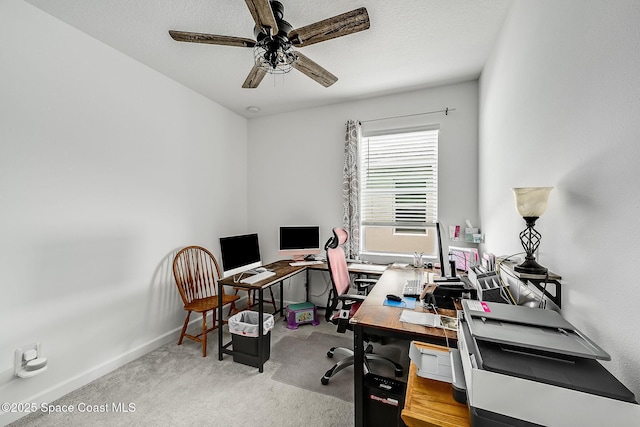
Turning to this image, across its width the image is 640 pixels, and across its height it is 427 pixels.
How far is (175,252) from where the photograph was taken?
287 cm

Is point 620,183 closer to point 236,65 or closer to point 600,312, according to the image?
point 600,312

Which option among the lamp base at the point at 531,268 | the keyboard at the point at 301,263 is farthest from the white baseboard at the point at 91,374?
the lamp base at the point at 531,268

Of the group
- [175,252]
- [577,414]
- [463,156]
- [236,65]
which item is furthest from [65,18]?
[463,156]

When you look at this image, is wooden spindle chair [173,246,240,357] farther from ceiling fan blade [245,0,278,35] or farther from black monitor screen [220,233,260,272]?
ceiling fan blade [245,0,278,35]

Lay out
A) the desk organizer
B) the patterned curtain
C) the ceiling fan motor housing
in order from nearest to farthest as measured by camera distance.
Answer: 1. the ceiling fan motor housing
2. the desk organizer
3. the patterned curtain

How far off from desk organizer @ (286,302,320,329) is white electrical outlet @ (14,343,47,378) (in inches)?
80.2

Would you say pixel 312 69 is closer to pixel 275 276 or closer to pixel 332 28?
pixel 332 28

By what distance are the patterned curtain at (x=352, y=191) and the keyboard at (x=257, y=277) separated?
109 centimetres

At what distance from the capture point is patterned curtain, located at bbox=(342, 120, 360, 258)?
3.29 m

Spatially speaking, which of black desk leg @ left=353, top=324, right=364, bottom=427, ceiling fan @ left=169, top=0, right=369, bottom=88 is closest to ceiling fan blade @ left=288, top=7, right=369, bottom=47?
ceiling fan @ left=169, top=0, right=369, bottom=88

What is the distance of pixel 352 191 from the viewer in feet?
10.8

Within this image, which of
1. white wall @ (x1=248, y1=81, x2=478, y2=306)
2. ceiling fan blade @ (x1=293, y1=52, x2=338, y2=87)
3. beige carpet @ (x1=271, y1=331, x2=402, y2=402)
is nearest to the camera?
ceiling fan blade @ (x1=293, y1=52, x2=338, y2=87)

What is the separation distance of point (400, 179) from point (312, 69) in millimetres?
1781

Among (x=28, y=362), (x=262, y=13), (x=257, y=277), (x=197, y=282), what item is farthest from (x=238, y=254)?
(x=262, y=13)
